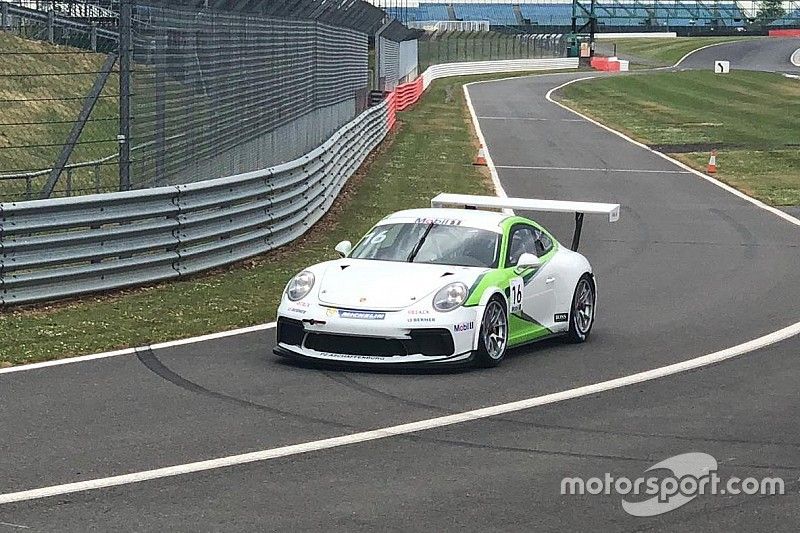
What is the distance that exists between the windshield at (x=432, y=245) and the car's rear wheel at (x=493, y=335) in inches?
20.9

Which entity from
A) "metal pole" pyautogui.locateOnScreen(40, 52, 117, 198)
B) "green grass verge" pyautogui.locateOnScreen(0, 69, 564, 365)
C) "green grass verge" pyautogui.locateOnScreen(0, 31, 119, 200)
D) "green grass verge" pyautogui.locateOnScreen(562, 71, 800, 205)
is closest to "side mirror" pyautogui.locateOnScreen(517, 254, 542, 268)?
"green grass verge" pyautogui.locateOnScreen(0, 69, 564, 365)

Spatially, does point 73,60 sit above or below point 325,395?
above

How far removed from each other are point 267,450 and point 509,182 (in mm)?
20570

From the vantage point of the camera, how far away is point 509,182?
92.1 feet

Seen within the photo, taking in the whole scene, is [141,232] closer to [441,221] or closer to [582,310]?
[441,221]

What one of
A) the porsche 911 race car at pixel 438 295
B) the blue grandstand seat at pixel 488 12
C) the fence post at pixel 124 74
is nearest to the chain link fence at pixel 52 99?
the fence post at pixel 124 74

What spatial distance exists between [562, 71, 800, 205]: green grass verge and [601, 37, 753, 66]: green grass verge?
2762cm

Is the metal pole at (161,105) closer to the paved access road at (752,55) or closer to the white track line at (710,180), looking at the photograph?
the white track line at (710,180)

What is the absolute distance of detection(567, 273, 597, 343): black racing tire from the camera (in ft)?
39.7

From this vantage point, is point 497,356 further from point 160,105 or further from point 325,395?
point 160,105

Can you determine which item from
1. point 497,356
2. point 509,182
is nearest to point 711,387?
point 497,356

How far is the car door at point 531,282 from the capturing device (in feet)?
37.4

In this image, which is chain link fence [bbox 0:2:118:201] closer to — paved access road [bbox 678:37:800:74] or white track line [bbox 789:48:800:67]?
paved access road [bbox 678:37:800:74]

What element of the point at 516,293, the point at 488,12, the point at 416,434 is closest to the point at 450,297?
the point at 516,293
